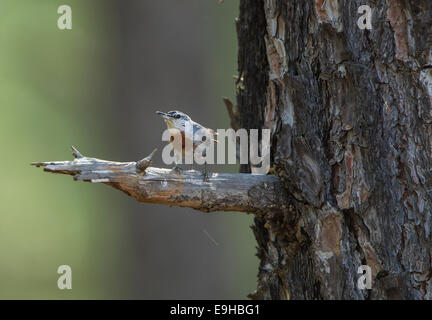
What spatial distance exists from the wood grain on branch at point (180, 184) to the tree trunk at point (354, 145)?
112mm

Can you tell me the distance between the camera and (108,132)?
532cm

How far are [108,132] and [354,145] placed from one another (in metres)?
3.63

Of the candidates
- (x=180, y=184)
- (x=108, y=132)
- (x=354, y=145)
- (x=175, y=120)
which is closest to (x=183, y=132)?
(x=175, y=120)

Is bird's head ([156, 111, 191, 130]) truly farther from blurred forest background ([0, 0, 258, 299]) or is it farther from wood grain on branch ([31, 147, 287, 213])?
blurred forest background ([0, 0, 258, 299])

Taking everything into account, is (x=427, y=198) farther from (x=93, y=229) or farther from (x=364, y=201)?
(x=93, y=229)

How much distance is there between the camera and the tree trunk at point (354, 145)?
6.72ft

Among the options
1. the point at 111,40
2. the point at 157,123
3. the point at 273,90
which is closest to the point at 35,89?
the point at 111,40

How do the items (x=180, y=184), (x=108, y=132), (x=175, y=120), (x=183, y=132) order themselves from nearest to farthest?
(x=180, y=184) → (x=183, y=132) → (x=175, y=120) → (x=108, y=132)

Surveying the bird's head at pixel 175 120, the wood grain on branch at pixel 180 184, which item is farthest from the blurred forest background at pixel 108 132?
the wood grain on branch at pixel 180 184

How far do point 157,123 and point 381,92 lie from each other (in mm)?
3112

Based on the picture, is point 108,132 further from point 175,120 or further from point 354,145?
point 354,145

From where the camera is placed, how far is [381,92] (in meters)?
2.10

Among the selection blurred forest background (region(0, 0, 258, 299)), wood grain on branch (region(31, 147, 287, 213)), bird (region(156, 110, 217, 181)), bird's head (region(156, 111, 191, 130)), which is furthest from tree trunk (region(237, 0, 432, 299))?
blurred forest background (region(0, 0, 258, 299))

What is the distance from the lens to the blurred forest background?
16.6ft
